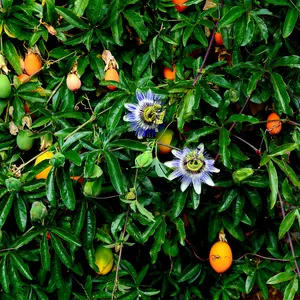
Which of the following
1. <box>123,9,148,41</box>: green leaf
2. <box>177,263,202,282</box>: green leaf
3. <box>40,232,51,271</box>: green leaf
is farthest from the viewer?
<box>177,263,202,282</box>: green leaf

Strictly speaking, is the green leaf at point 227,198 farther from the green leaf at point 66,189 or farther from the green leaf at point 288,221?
the green leaf at point 66,189

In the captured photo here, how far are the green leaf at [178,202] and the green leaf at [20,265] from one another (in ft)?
1.28

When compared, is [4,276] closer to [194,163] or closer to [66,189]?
[66,189]

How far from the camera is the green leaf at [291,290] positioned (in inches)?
54.7

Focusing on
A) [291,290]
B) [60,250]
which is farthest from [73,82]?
[291,290]

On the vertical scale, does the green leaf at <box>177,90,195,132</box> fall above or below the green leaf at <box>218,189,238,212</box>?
above

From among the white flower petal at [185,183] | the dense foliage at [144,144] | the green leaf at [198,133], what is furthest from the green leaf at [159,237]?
the green leaf at [198,133]

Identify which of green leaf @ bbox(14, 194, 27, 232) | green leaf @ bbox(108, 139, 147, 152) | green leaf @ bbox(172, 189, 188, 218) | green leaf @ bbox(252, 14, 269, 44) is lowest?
green leaf @ bbox(172, 189, 188, 218)

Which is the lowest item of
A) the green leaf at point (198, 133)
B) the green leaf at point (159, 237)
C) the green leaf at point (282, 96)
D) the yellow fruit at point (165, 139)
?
the green leaf at point (159, 237)

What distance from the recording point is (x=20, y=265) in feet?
4.69

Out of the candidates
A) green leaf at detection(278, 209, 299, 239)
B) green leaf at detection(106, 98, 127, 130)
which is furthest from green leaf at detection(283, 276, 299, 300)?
green leaf at detection(106, 98, 127, 130)

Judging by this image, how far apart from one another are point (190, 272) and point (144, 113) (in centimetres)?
52

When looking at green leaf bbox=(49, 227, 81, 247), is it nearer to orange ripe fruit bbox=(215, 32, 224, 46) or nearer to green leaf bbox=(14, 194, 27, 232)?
green leaf bbox=(14, 194, 27, 232)

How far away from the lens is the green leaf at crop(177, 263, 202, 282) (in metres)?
1.62
